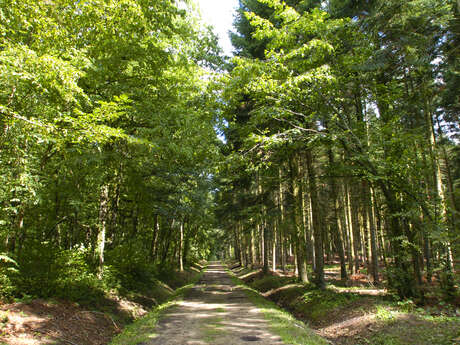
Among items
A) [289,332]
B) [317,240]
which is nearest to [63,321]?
[289,332]

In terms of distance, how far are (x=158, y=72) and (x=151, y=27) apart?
5.02ft

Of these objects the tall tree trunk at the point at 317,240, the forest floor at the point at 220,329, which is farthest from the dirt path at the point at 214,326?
the tall tree trunk at the point at 317,240

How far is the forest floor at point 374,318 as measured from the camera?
6516 millimetres

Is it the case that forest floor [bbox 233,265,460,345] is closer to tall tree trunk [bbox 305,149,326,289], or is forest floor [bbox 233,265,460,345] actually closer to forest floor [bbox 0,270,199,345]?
tall tree trunk [bbox 305,149,326,289]

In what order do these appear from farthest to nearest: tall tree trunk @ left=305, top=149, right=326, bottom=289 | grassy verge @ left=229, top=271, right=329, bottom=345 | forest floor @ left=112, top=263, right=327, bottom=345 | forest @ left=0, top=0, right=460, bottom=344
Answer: tall tree trunk @ left=305, top=149, right=326, bottom=289, forest @ left=0, top=0, right=460, bottom=344, forest floor @ left=112, top=263, right=327, bottom=345, grassy verge @ left=229, top=271, right=329, bottom=345

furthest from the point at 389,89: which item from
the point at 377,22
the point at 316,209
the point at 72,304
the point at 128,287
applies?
the point at 128,287

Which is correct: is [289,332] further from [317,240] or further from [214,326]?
[317,240]

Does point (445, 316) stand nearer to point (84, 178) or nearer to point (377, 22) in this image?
point (377, 22)

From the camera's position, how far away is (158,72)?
35.7 feet

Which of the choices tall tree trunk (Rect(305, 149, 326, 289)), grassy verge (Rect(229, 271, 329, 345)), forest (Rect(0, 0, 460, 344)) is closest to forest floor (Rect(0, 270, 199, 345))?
forest (Rect(0, 0, 460, 344))

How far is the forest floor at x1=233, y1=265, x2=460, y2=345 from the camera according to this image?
6.52 m

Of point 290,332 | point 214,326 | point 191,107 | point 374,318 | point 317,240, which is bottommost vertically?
point 214,326

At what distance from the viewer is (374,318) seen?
814cm

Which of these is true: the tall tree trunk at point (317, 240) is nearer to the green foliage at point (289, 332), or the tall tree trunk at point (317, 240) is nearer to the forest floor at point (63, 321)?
the green foliage at point (289, 332)
